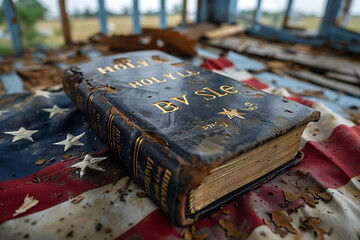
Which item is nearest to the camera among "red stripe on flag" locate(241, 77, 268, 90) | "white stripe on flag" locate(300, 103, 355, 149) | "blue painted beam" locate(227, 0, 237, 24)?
"white stripe on flag" locate(300, 103, 355, 149)

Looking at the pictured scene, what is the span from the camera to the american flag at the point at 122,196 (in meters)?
0.72

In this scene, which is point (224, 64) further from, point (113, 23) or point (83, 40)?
point (113, 23)

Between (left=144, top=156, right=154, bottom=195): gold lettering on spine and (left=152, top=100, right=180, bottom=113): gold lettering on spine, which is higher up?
(left=152, top=100, right=180, bottom=113): gold lettering on spine

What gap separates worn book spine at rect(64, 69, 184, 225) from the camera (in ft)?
2.16

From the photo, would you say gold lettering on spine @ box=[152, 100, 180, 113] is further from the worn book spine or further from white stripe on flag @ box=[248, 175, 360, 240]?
white stripe on flag @ box=[248, 175, 360, 240]

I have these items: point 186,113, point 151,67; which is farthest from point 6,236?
point 151,67

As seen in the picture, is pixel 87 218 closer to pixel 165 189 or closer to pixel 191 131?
pixel 165 189

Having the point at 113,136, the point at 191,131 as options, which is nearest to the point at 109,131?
the point at 113,136

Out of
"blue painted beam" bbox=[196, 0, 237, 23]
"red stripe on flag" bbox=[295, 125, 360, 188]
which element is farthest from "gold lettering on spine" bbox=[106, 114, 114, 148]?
"blue painted beam" bbox=[196, 0, 237, 23]

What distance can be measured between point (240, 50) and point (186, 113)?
200 cm

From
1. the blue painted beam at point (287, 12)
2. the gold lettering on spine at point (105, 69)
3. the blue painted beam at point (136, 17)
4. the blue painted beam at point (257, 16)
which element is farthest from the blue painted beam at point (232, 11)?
the gold lettering on spine at point (105, 69)

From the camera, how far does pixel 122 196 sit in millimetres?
815

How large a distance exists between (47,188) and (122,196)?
24 cm

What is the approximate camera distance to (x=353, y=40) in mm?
2635
